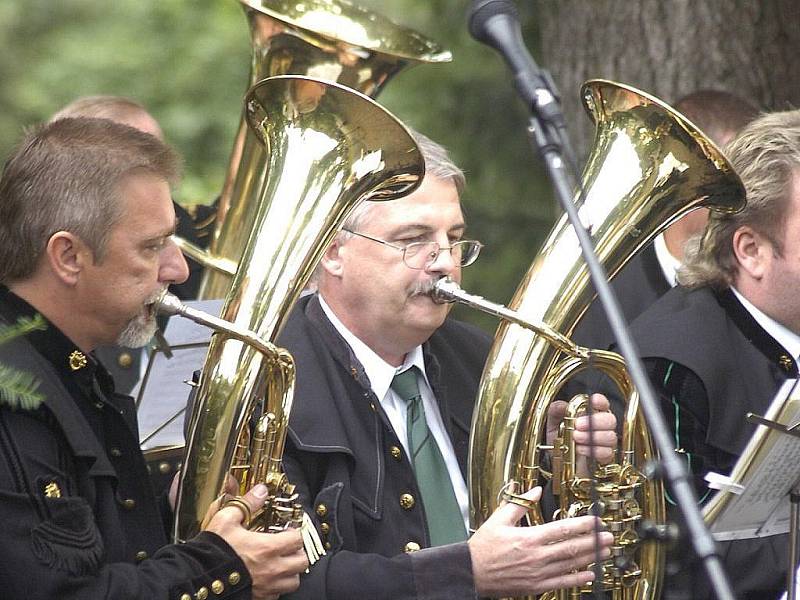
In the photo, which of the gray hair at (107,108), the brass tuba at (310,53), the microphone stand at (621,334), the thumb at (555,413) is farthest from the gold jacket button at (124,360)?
the microphone stand at (621,334)

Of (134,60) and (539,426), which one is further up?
(134,60)

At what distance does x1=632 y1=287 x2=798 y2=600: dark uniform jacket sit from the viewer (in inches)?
148

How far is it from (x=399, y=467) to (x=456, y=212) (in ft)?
2.39

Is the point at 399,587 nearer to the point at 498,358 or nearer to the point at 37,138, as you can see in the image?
the point at 498,358

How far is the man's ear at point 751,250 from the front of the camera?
3.95 m

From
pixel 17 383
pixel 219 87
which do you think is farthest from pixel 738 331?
pixel 219 87

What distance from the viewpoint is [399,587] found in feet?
10.9

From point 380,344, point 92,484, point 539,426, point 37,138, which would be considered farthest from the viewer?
point 380,344

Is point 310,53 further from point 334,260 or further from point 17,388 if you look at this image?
point 17,388

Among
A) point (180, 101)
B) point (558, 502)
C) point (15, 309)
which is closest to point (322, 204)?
point (15, 309)

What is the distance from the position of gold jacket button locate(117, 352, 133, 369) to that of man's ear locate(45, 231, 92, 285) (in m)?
1.74

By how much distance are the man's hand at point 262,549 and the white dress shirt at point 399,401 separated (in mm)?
634

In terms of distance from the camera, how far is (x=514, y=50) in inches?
110

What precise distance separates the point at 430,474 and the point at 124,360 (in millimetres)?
1515
